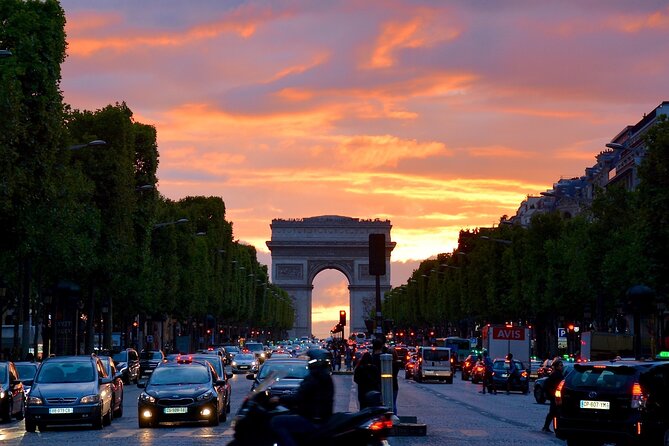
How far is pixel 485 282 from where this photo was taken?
5037 inches

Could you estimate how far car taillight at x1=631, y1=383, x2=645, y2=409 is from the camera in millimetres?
24702

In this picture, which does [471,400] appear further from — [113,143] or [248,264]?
[248,264]

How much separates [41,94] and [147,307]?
4220cm

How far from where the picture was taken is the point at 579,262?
284 ft

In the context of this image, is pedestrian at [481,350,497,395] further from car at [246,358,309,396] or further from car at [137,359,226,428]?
car at [137,359,226,428]

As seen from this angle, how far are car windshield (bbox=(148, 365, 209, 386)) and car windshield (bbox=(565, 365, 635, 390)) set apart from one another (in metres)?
11.2

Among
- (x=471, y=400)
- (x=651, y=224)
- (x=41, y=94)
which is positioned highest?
(x=41, y=94)

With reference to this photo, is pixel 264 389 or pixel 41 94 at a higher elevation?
pixel 41 94

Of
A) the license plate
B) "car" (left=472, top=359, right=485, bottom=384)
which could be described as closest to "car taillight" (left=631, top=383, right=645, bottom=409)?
the license plate

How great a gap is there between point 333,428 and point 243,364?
259 feet

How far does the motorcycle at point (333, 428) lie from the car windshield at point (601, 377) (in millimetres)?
10405

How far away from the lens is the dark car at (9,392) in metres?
38.7

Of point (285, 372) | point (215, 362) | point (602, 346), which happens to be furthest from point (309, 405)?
point (602, 346)

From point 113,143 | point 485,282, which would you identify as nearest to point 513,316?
point 485,282
